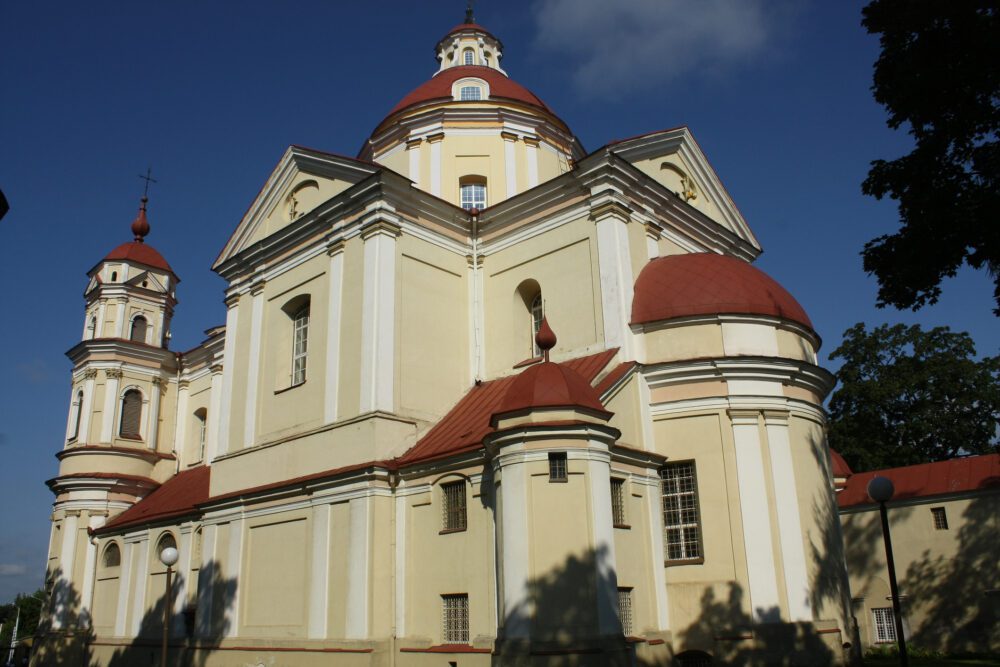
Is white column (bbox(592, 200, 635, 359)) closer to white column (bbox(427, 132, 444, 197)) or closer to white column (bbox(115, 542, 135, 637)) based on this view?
white column (bbox(427, 132, 444, 197))

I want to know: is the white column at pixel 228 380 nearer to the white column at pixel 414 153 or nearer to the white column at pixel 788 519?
the white column at pixel 414 153

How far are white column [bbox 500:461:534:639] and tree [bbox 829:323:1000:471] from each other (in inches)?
1109

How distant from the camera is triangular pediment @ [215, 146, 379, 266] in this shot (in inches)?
813

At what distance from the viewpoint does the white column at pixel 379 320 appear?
703 inches

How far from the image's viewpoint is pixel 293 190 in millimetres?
22328

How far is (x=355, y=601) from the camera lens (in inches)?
647

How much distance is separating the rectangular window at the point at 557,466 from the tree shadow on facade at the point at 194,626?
384 inches

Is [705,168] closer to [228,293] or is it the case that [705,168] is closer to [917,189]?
[917,189]

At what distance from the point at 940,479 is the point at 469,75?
20.5m

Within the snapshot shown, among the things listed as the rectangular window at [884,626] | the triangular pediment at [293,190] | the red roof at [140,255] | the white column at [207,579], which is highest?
the red roof at [140,255]

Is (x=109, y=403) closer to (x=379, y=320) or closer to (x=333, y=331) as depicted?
(x=333, y=331)

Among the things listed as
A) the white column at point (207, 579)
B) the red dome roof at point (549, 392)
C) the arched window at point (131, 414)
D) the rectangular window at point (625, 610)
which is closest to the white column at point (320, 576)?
the white column at point (207, 579)

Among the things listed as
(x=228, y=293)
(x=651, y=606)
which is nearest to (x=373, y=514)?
(x=651, y=606)

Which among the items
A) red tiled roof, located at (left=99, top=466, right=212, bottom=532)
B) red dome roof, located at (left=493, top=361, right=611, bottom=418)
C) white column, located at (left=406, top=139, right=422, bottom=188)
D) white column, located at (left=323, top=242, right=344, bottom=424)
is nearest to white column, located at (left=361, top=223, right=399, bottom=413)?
white column, located at (left=323, top=242, right=344, bottom=424)
